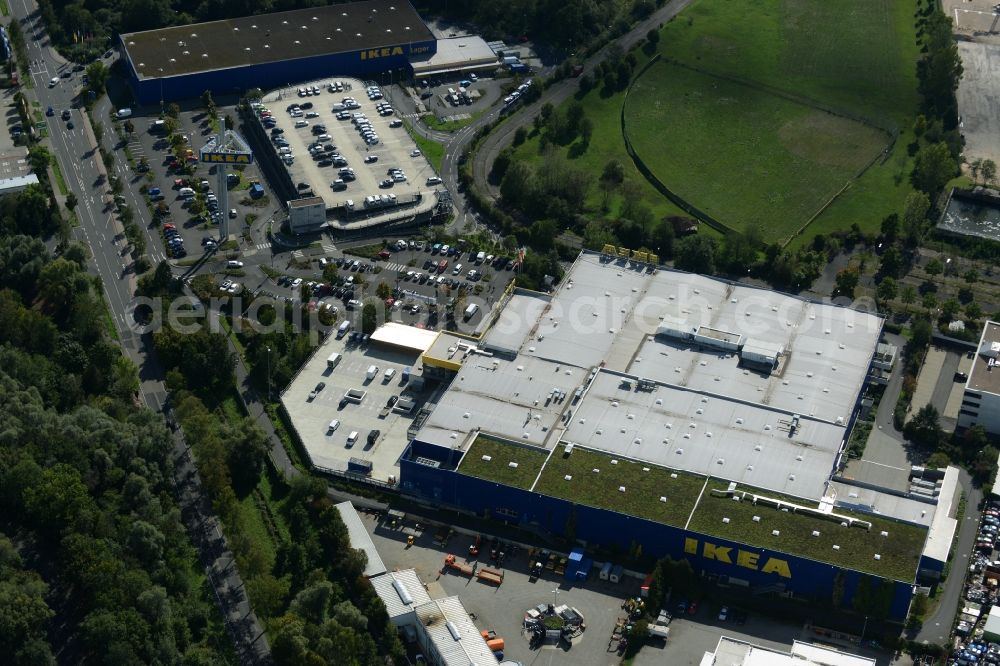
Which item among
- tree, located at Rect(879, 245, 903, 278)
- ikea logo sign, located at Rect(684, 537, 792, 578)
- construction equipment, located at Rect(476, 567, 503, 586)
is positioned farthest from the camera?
tree, located at Rect(879, 245, 903, 278)

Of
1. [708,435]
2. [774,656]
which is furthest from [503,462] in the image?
[774,656]

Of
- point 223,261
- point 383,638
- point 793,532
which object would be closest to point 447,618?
point 383,638

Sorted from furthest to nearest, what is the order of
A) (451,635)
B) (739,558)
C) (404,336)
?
(404,336), (739,558), (451,635)

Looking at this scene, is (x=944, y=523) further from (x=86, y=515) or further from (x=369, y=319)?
(x=86, y=515)

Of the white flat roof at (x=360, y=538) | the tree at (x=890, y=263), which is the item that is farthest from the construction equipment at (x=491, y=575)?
the tree at (x=890, y=263)

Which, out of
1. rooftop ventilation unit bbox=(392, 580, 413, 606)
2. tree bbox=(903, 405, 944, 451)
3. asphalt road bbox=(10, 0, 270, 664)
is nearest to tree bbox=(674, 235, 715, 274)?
tree bbox=(903, 405, 944, 451)

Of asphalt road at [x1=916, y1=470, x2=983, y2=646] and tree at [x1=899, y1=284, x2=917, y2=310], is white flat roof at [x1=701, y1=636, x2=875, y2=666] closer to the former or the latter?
asphalt road at [x1=916, y1=470, x2=983, y2=646]
